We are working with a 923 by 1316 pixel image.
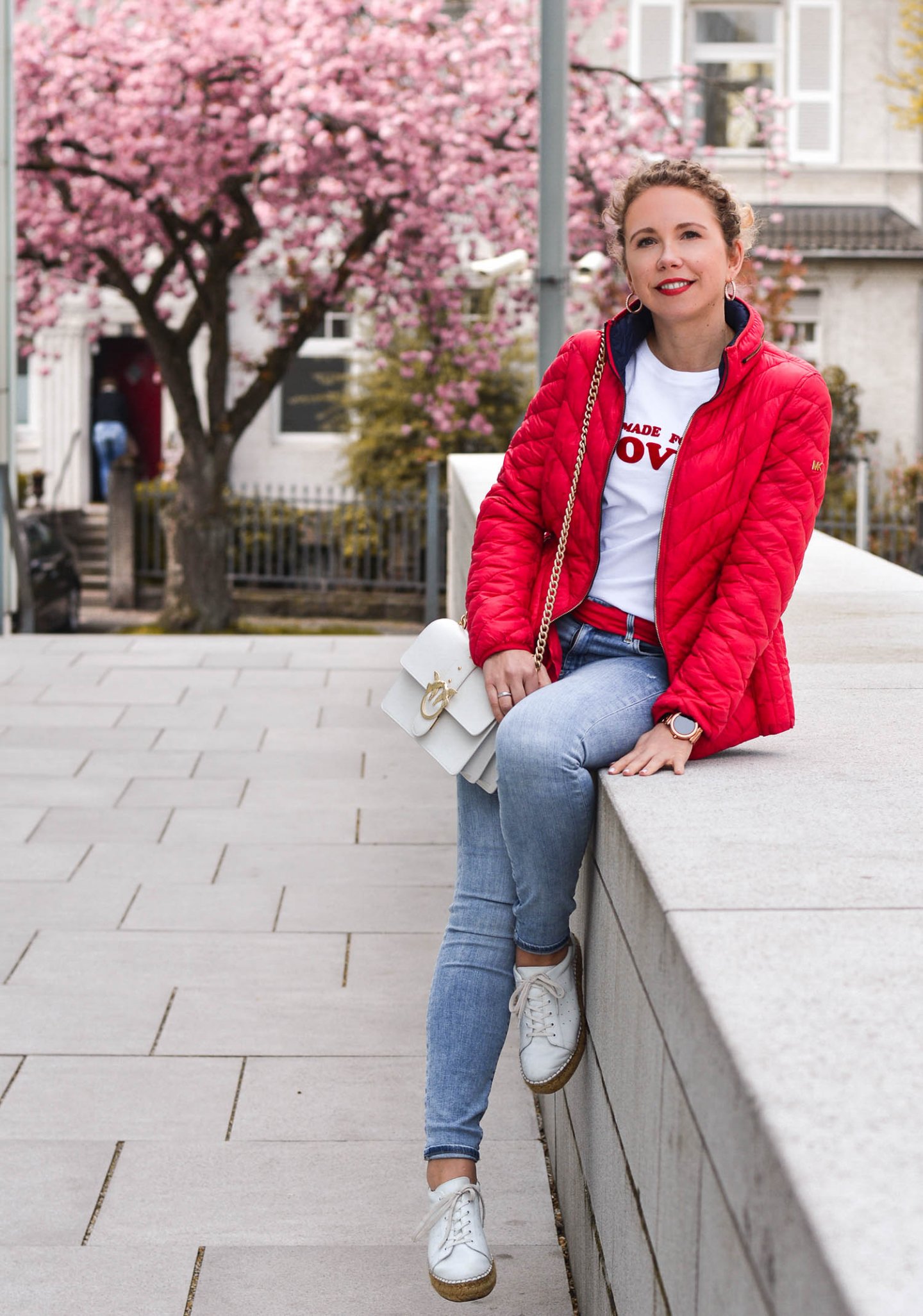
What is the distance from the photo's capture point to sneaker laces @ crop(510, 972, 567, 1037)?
9.24 feet

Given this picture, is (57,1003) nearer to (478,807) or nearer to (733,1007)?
(478,807)

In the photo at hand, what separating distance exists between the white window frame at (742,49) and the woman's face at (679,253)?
21.7 meters

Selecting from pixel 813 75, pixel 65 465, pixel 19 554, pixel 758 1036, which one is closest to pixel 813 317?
pixel 813 75

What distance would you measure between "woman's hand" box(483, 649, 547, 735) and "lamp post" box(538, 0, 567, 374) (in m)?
6.53

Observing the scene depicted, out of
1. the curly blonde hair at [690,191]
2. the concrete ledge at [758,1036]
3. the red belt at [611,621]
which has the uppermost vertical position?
the curly blonde hair at [690,191]

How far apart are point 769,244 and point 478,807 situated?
70.6ft

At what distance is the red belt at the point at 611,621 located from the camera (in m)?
2.96

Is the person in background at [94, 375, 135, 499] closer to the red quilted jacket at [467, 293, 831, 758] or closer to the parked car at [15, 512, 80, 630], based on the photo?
the parked car at [15, 512, 80, 630]

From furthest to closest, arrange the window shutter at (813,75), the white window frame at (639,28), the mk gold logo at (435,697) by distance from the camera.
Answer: the window shutter at (813,75)
the white window frame at (639,28)
the mk gold logo at (435,697)

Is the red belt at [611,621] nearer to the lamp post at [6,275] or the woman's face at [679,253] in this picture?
the woman's face at [679,253]

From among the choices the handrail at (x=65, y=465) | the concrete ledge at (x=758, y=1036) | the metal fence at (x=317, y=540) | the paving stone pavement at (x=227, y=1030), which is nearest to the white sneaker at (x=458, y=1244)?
the concrete ledge at (x=758, y=1036)

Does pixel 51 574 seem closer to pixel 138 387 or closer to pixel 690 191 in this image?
pixel 138 387

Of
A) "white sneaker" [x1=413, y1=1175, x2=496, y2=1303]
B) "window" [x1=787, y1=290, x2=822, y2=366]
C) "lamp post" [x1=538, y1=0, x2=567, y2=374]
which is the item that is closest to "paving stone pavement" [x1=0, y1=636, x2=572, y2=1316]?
"white sneaker" [x1=413, y1=1175, x2=496, y2=1303]

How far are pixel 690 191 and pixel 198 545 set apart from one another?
14.2m
